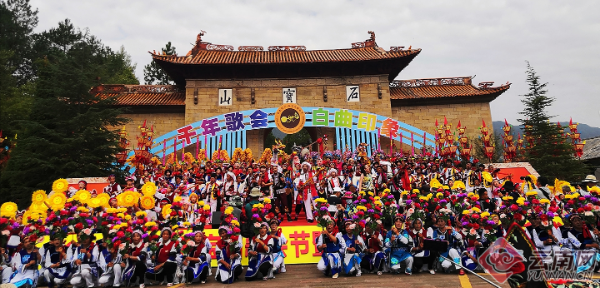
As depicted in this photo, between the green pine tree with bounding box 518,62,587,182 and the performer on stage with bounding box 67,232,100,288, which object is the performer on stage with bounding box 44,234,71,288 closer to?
the performer on stage with bounding box 67,232,100,288

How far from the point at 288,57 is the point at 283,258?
48.1 feet

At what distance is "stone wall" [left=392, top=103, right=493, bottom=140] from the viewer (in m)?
18.6

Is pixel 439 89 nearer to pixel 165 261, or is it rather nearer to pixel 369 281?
pixel 369 281

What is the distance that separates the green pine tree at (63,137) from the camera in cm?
1232

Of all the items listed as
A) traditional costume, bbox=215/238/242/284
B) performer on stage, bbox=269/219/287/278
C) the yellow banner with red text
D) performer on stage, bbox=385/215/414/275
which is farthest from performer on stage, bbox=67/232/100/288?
performer on stage, bbox=385/215/414/275

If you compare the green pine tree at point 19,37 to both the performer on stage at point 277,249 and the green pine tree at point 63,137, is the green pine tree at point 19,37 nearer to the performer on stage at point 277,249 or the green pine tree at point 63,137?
the green pine tree at point 63,137

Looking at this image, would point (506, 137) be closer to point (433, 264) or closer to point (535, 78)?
point (535, 78)

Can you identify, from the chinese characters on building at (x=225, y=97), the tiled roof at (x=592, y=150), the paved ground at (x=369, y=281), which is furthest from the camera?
the tiled roof at (x=592, y=150)

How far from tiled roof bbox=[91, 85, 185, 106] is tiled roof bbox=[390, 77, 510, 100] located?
40.3ft

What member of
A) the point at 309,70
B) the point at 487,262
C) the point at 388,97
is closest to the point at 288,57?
the point at 309,70

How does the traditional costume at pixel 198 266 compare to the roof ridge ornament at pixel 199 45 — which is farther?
the roof ridge ornament at pixel 199 45

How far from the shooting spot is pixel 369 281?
5.82m

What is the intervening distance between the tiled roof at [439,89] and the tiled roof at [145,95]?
40.3 ft

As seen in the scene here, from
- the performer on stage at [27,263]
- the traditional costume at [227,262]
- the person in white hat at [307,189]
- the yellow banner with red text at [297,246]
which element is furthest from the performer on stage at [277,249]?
the performer on stage at [27,263]
